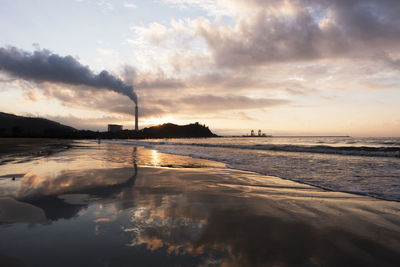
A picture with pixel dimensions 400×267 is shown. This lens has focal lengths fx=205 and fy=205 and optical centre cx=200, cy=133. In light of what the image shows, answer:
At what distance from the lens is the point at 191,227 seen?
352 centimetres

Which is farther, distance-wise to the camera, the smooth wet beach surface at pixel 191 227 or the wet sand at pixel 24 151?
the wet sand at pixel 24 151

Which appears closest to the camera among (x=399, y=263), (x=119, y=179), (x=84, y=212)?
(x=399, y=263)

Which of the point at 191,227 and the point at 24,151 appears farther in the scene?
the point at 24,151

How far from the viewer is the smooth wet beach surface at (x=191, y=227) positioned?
2615 millimetres

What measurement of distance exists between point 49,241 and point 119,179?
15.5ft

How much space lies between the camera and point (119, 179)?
7.58 meters

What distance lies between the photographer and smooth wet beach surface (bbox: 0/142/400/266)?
2.62m

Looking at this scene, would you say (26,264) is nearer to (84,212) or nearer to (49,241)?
(49,241)

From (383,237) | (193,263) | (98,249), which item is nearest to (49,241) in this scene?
(98,249)

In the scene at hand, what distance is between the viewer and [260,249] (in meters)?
2.84

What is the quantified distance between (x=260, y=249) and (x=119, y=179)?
240 inches

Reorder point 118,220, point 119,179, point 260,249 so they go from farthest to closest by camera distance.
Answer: point 119,179, point 118,220, point 260,249

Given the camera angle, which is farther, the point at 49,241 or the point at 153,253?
the point at 49,241

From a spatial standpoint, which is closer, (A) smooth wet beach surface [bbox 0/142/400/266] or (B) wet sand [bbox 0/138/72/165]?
(A) smooth wet beach surface [bbox 0/142/400/266]
